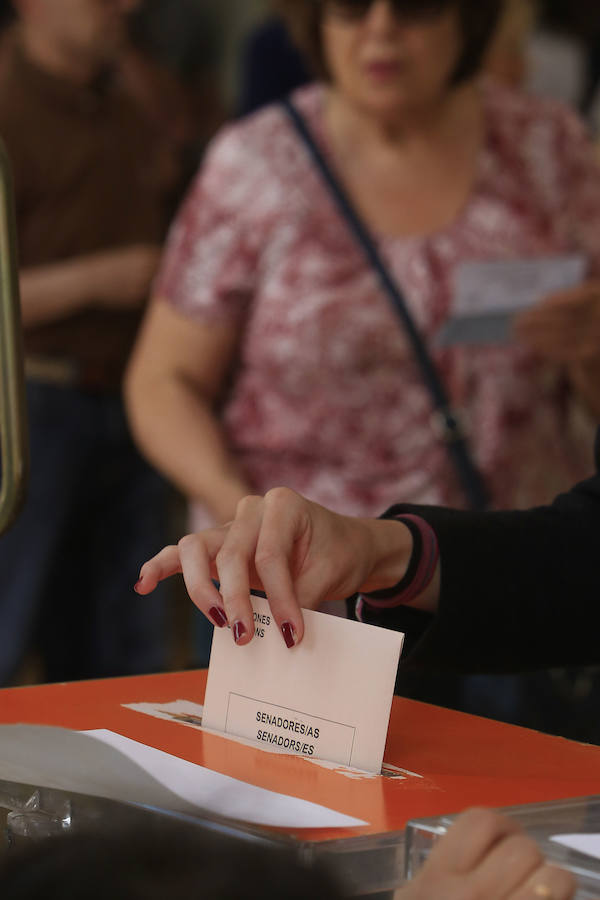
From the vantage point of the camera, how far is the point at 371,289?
79.2 inches

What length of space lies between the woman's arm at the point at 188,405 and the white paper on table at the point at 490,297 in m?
0.34

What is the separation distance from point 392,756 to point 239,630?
0.15 m

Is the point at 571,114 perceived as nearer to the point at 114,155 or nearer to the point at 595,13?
the point at 114,155

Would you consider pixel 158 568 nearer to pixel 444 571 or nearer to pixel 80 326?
pixel 444 571

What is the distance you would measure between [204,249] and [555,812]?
1.40 m

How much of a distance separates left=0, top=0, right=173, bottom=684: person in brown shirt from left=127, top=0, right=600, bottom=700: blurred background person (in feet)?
2.03

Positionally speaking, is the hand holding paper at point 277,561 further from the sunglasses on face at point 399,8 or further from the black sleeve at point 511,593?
the sunglasses on face at point 399,8

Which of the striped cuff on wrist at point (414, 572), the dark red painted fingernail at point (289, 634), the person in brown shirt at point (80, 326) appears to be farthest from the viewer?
the person in brown shirt at point (80, 326)

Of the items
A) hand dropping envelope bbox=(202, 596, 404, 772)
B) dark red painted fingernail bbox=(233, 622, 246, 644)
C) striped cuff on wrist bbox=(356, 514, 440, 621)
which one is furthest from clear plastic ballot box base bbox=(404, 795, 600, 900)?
striped cuff on wrist bbox=(356, 514, 440, 621)

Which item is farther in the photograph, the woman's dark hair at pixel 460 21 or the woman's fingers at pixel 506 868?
the woman's dark hair at pixel 460 21

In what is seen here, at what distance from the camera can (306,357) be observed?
6.57ft

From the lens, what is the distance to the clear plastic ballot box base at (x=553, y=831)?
722 mm

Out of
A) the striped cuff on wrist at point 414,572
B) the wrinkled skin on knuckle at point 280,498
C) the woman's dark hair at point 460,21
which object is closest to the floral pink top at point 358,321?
the woman's dark hair at point 460,21

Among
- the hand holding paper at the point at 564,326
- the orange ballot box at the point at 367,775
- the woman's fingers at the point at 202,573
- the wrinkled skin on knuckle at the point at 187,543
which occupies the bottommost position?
the orange ballot box at the point at 367,775
